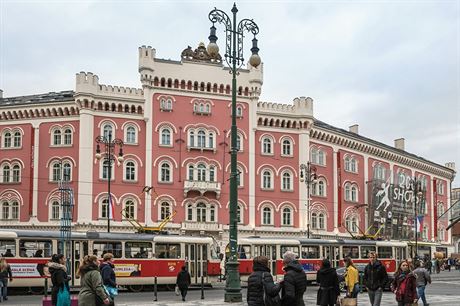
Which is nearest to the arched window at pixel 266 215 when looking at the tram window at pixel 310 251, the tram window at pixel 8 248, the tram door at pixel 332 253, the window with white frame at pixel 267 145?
the window with white frame at pixel 267 145

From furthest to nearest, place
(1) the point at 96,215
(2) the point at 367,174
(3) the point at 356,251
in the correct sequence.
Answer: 1. (2) the point at 367,174
2. (1) the point at 96,215
3. (3) the point at 356,251

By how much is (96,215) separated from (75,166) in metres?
4.19

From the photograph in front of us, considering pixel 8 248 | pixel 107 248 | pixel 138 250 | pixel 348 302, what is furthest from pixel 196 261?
pixel 348 302

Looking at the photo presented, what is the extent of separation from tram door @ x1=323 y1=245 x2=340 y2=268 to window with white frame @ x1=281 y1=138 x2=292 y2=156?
56.4 ft

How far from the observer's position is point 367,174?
67.5 m

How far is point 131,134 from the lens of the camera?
52688 millimetres

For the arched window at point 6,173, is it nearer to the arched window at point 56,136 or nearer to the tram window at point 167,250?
the arched window at point 56,136

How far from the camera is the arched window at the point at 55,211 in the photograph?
166ft

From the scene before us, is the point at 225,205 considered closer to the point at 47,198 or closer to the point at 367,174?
the point at 47,198

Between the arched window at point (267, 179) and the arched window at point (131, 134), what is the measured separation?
459 inches

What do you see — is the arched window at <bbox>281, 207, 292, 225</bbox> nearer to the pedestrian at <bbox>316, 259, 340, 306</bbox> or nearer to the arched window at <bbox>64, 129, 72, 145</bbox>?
the arched window at <bbox>64, 129, 72, 145</bbox>

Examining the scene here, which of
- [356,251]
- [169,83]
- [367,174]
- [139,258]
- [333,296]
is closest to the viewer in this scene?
[333,296]

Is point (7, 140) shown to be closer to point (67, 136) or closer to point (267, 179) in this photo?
point (67, 136)

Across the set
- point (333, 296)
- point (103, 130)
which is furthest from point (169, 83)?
point (333, 296)
